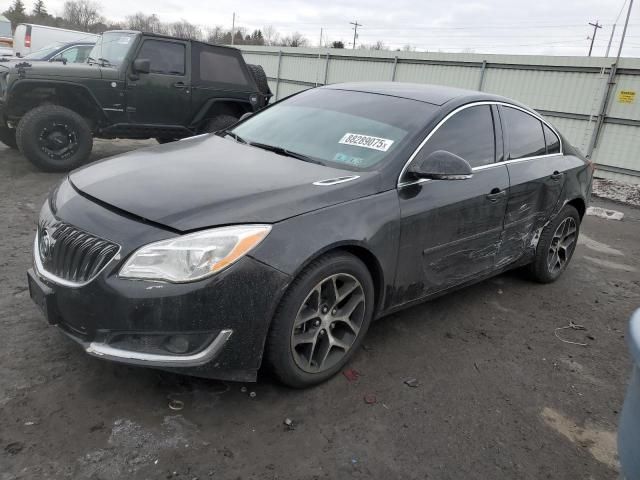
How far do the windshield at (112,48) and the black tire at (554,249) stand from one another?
634 centimetres

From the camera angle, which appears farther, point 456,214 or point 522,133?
point 522,133

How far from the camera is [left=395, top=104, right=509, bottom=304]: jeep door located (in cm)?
307

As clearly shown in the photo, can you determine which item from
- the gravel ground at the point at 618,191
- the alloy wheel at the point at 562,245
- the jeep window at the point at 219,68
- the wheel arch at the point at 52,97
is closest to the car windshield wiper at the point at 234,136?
the alloy wheel at the point at 562,245

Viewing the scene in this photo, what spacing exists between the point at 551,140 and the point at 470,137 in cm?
131

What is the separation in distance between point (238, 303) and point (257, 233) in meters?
0.33

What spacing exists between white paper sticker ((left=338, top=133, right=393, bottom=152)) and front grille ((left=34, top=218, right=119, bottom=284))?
1620 millimetres

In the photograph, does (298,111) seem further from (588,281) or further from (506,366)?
(588,281)

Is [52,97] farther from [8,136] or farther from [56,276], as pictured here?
[56,276]

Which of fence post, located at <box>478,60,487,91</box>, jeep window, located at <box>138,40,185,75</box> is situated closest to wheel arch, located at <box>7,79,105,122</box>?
jeep window, located at <box>138,40,185,75</box>

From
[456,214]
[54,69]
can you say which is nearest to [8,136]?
[54,69]

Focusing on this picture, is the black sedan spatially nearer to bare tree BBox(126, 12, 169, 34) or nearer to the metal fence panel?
the metal fence panel

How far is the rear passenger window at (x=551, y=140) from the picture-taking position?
4.41 m

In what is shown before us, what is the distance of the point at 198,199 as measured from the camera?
Answer: 2506 mm

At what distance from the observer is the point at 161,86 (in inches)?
308
